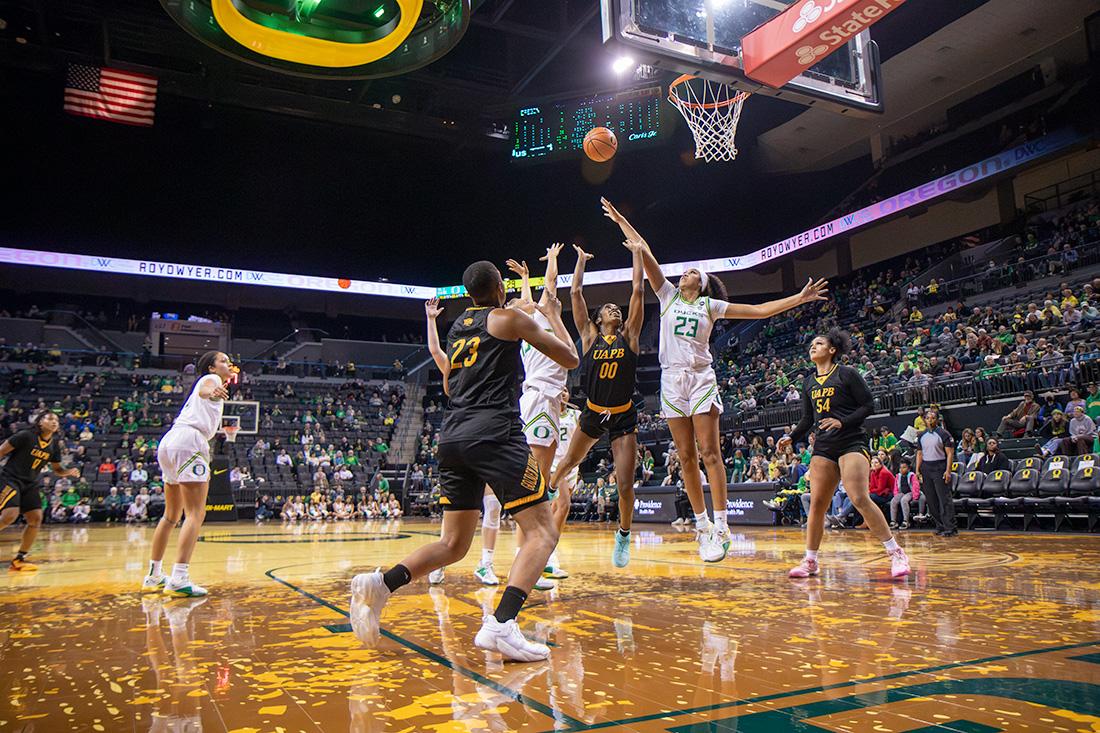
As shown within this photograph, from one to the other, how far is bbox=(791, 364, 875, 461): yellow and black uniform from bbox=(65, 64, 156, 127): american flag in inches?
844

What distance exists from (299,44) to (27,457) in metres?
8.05

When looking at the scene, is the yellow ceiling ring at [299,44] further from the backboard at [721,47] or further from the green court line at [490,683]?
the green court line at [490,683]

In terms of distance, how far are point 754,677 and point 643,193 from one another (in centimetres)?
2821

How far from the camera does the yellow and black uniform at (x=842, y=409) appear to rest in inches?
219

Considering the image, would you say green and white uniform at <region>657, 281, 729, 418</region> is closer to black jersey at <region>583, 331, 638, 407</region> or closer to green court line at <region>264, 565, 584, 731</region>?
black jersey at <region>583, 331, 638, 407</region>

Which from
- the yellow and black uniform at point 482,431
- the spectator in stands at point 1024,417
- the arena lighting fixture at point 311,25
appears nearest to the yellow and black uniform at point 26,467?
the yellow and black uniform at point 482,431

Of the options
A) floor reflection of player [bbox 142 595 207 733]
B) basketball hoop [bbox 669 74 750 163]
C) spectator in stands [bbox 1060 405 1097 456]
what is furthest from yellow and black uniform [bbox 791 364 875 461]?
spectator in stands [bbox 1060 405 1097 456]

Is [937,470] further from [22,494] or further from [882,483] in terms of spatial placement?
[22,494]

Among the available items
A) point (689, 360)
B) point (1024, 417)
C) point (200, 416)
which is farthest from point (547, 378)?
point (1024, 417)

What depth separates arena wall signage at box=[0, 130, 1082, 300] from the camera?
21.4 m

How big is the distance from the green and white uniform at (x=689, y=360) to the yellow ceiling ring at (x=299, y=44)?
332 inches

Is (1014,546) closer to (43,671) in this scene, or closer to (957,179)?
(43,671)

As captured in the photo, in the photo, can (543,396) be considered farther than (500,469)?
Yes

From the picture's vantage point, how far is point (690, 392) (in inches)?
228
